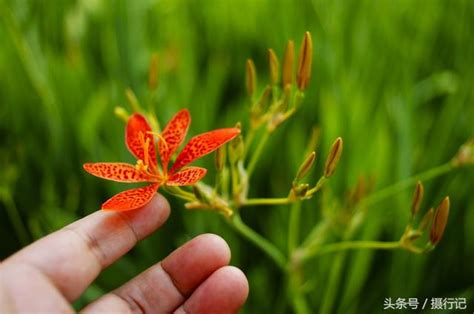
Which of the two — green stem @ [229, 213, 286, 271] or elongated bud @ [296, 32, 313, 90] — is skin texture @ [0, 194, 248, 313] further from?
elongated bud @ [296, 32, 313, 90]

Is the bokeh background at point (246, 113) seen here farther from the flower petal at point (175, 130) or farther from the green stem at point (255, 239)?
the flower petal at point (175, 130)

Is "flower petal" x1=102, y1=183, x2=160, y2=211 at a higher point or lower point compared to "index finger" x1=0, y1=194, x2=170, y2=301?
higher

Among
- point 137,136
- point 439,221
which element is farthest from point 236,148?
point 439,221

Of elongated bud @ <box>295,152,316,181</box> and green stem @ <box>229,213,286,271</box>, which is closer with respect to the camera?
elongated bud @ <box>295,152,316,181</box>
